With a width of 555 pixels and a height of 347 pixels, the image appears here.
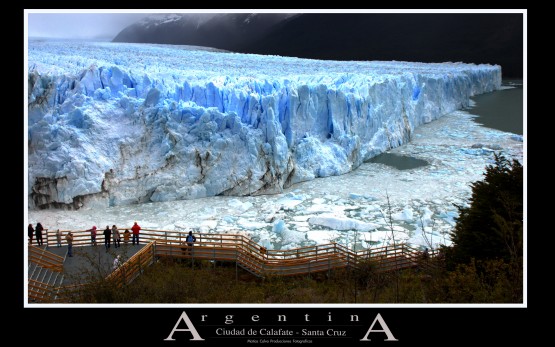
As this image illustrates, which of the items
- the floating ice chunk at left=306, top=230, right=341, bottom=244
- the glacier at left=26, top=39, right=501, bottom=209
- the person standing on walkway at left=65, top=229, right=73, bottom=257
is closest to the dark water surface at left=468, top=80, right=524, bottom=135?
the glacier at left=26, top=39, right=501, bottom=209

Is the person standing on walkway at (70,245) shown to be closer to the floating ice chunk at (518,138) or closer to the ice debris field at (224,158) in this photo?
the ice debris field at (224,158)

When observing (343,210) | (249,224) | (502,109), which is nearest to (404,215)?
(343,210)

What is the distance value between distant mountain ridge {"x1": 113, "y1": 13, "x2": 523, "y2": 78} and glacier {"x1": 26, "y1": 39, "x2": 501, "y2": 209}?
2.23 m

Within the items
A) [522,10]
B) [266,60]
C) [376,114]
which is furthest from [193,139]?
[266,60]

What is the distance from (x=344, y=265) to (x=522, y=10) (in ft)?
14.0

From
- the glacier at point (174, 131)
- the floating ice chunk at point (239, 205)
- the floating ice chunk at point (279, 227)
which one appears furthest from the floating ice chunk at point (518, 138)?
the floating ice chunk at point (279, 227)

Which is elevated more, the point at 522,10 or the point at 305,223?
the point at 522,10

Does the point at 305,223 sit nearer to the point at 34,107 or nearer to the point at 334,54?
the point at 34,107

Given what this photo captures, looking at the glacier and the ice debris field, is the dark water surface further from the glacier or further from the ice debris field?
the glacier

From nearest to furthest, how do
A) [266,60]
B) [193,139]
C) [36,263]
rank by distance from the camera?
[36,263] → [193,139] → [266,60]

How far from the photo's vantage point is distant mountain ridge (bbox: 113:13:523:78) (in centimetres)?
1652

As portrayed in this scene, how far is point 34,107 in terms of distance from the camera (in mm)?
11242

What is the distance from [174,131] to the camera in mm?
11984

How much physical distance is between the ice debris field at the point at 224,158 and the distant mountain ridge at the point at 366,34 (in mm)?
2217
